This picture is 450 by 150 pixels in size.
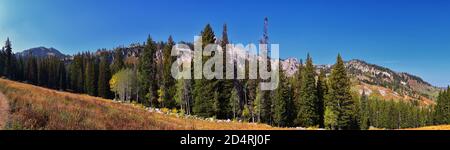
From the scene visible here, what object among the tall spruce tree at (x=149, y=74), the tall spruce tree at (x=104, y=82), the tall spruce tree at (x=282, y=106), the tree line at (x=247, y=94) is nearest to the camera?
the tree line at (x=247, y=94)

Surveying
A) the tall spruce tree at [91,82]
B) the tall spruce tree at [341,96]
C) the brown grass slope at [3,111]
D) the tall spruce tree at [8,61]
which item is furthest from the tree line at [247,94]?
the tall spruce tree at [8,61]

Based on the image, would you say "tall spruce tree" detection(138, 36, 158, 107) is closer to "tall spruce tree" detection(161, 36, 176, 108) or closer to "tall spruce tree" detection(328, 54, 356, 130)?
"tall spruce tree" detection(161, 36, 176, 108)

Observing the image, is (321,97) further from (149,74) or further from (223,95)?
(149,74)

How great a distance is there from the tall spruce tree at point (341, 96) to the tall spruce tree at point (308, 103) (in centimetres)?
444

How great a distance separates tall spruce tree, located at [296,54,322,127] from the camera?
63.0 meters

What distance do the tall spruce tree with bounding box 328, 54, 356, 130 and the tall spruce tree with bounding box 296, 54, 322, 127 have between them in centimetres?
444

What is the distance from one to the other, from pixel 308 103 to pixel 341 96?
6450mm

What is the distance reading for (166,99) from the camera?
69.3 metres

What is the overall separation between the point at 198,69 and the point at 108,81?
169 feet

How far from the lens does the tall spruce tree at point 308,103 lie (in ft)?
207

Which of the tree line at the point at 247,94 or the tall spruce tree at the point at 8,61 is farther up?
the tall spruce tree at the point at 8,61

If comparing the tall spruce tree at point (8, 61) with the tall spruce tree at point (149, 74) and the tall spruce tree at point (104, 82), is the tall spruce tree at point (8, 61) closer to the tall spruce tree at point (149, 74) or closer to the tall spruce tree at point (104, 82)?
the tall spruce tree at point (104, 82)
